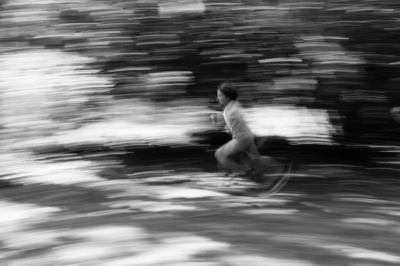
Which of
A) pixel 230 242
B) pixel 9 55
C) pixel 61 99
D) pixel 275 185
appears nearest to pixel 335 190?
pixel 275 185

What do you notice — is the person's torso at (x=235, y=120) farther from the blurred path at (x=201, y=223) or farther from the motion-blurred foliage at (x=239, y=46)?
the motion-blurred foliage at (x=239, y=46)

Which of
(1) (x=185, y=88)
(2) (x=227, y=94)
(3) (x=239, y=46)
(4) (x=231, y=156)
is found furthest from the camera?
(1) (x=185, y=88)

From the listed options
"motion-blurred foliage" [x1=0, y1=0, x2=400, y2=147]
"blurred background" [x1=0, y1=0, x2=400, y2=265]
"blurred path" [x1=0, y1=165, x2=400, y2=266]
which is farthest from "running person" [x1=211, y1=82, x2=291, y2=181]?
"motion-blurred foliage" [x1=0, y1=0, x2=400, y2=147]

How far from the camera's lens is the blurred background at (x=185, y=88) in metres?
10.8

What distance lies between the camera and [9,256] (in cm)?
640

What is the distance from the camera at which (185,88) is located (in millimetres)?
12078

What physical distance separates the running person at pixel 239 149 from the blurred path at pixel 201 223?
1.20 feet

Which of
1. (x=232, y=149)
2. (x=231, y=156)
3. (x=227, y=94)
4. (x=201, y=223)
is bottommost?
(x=201, y=223)

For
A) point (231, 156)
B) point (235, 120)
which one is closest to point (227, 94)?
point (235, 120)

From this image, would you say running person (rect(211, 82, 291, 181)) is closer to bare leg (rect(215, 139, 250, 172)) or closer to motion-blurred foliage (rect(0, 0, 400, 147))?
bare leg (rect(215, 139, 250, 172))

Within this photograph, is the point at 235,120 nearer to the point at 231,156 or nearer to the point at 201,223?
the point at 231,156

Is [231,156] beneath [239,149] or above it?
beneath

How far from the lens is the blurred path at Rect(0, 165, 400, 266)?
20.3 feet

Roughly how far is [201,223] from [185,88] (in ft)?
16.1
